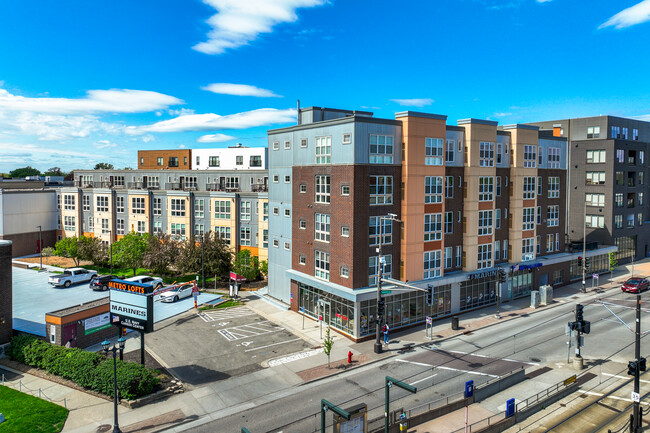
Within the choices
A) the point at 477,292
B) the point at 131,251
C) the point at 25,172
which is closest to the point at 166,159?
the point at 131,251

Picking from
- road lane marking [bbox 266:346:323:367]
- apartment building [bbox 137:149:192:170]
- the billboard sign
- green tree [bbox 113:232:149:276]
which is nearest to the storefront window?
road lane marking [bbox 266:346:323:367]

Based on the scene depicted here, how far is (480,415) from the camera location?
932 inches

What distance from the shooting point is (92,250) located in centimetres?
6144

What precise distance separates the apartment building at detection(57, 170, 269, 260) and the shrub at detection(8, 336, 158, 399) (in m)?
28.0

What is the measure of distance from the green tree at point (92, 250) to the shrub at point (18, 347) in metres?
31.7

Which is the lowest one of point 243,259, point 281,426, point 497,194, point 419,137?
point 281,426

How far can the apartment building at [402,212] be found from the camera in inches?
1436

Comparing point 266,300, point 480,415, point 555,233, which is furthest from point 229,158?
point 480,415

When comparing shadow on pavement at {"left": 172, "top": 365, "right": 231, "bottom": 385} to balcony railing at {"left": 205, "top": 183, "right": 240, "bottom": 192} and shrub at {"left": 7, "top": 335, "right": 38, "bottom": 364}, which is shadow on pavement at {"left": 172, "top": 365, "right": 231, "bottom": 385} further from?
balcony railing at {"left": 205, "top": 183, "right": 240, "bottom": 192}

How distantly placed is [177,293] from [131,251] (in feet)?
37.4

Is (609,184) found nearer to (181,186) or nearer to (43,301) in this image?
(181,186)

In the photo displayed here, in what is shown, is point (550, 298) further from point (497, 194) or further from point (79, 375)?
point (79, 375)

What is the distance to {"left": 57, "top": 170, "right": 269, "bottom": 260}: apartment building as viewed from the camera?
2274 inches

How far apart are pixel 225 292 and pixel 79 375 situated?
23.8 m
